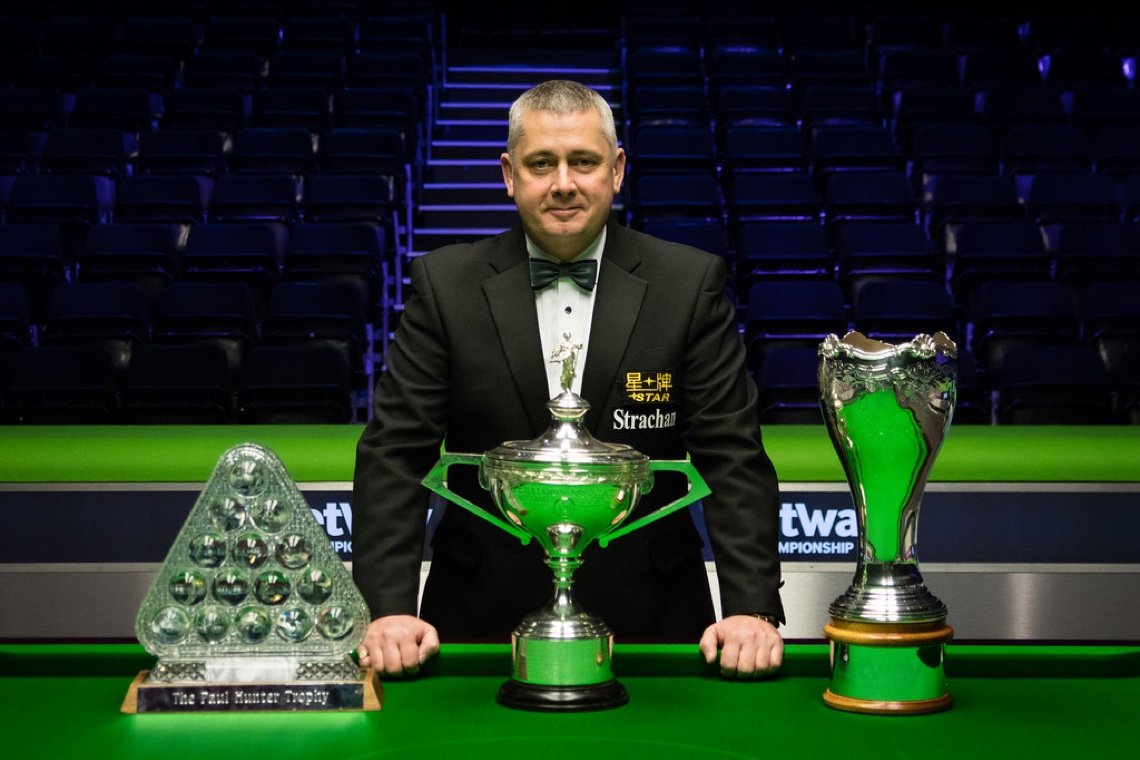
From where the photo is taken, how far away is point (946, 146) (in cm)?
841

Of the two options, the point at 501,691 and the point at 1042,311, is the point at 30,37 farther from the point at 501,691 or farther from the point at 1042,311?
the point at 501,691

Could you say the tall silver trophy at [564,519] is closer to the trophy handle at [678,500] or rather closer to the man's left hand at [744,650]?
the trophy handle at [678,500]

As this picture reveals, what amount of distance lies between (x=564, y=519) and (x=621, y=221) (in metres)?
6.75

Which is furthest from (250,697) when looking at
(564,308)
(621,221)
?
(621,221)

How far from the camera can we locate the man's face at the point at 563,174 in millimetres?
1967

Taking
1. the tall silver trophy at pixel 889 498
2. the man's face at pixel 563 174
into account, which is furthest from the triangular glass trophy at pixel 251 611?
the man's face at pixel 563 174

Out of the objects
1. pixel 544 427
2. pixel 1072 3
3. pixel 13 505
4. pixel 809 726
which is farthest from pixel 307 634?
pixel 1072 3

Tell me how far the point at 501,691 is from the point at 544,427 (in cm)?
67

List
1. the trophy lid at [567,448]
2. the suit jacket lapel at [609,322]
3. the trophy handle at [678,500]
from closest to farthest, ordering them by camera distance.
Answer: the trophy lid at [567,448]
the trophy handle at [678,500]
the suit jacket lapel at [609,322]

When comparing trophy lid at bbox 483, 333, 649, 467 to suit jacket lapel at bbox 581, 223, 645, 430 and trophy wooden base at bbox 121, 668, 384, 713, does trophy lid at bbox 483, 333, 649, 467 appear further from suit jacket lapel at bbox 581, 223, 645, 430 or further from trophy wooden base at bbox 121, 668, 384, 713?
suit jacket lapel at bbox 581, 223, 645, 430

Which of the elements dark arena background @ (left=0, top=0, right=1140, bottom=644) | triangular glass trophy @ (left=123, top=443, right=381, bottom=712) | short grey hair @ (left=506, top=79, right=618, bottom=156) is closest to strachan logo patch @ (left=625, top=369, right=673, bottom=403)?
short grey hair @ (left=506, top=79, right=618, bottom=156)

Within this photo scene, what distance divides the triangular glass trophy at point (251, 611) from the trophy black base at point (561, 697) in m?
0.16

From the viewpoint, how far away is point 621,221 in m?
8.19

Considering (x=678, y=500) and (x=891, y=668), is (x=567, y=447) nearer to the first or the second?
(x=678, y=500)
